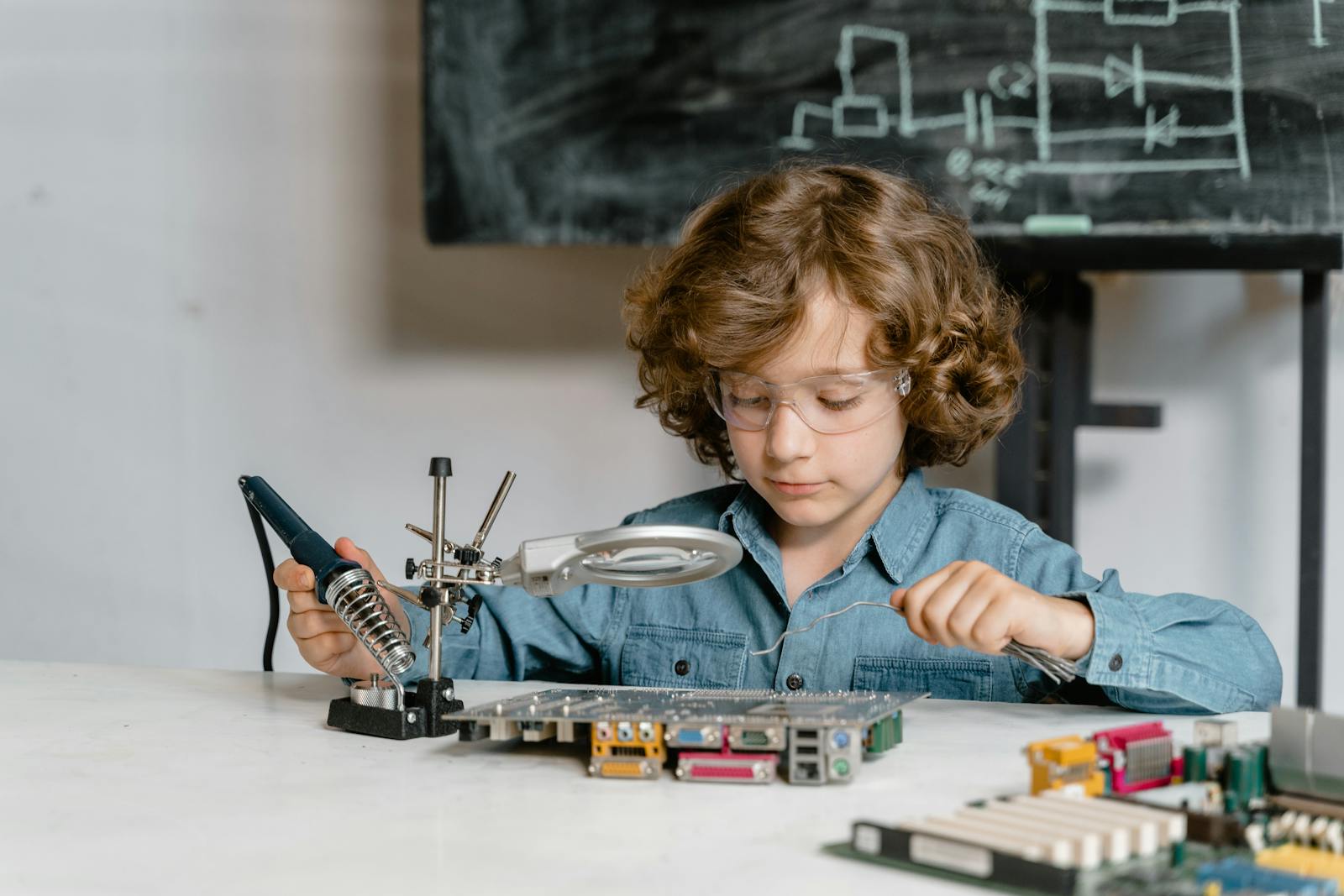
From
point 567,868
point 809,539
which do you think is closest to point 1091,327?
point 809,539

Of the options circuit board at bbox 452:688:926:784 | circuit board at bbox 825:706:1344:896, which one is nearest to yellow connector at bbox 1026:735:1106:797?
circuit board at bbox 825:706:1344:896

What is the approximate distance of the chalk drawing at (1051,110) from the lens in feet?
5.03

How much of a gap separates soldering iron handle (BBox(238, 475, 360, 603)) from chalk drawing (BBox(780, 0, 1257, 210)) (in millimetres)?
901

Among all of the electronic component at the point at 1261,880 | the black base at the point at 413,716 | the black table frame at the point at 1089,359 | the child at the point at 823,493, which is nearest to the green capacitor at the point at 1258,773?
the electronic component at the point at 1261,880

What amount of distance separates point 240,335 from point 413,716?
1.39 meters

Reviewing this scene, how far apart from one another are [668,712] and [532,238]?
107 centimetres

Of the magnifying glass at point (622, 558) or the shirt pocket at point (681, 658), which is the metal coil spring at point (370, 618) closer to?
the magnifying glass at point (622, 558)

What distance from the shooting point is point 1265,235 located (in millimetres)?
1519

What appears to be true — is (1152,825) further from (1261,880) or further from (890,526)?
(890,526)

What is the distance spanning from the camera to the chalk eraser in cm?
157

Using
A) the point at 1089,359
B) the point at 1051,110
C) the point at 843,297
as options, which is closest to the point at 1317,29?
the point at 1051,110

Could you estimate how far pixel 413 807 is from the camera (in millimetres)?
707

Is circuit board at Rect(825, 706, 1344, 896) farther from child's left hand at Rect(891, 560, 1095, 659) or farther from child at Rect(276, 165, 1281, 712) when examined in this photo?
child at Rect(276, 165, 1281, 712)

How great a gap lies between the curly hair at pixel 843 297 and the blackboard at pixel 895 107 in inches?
11.7
